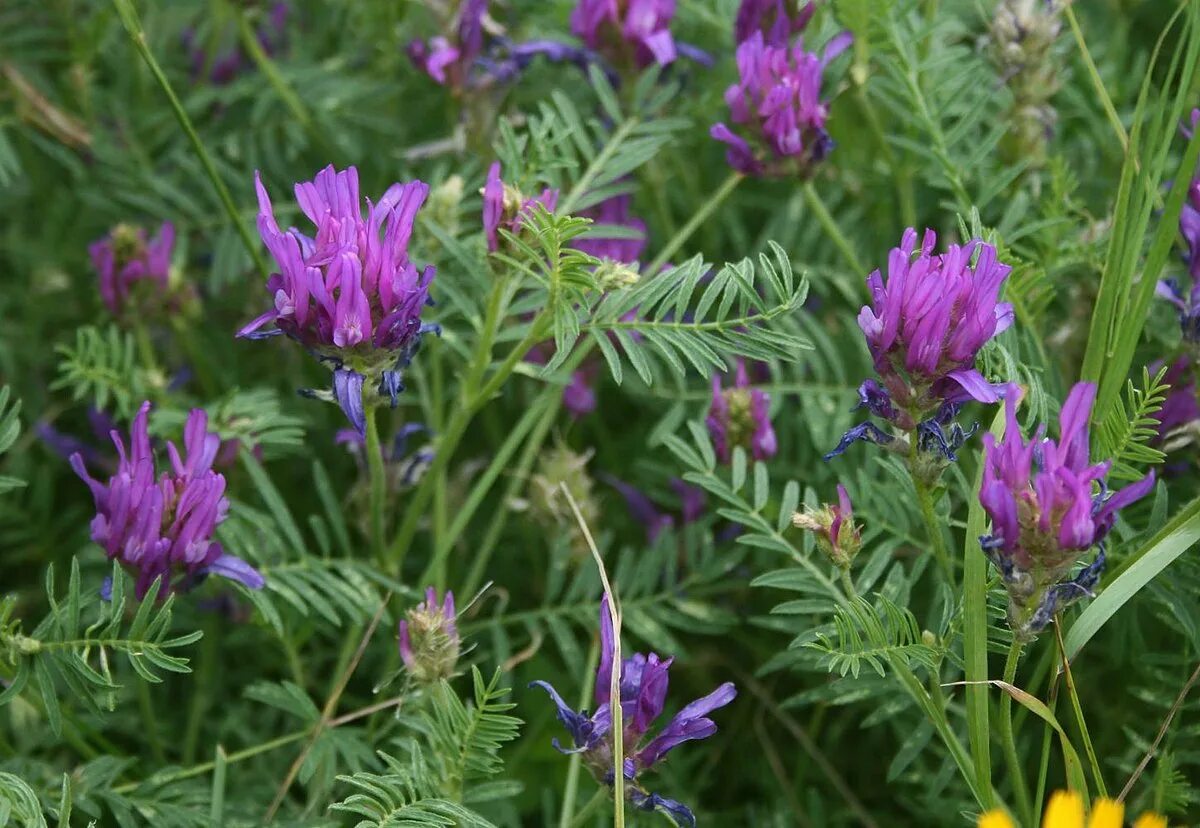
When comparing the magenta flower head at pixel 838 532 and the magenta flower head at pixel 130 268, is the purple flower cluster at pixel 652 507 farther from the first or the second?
the magenta flower head at pixel 130 268

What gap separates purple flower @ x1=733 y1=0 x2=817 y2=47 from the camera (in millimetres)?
1697

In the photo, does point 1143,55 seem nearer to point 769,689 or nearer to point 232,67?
point 769,689

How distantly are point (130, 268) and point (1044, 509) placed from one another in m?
1.29

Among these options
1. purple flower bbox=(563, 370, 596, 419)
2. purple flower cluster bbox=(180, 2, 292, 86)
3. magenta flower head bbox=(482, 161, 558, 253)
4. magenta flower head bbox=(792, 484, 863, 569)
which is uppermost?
magenta flower head bbox=(482, 161, 558, 253)

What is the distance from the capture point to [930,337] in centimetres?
117

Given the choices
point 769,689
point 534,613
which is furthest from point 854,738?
point 534,613

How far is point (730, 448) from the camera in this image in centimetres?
165

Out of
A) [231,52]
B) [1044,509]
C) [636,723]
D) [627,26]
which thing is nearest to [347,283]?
[636,723]

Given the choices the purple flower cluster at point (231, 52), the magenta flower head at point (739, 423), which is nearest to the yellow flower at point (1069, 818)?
the magenta flower head at point (739, 423)

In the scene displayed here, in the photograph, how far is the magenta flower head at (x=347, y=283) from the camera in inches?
47.7

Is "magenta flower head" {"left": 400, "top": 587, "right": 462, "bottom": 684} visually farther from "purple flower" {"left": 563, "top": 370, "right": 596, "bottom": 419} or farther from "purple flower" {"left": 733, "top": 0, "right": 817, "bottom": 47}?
"purple flower" {"left": 733, "top": 0, "right": 817, "bottom": 47}

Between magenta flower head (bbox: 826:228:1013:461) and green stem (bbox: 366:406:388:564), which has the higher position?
magenta flower head (bbox: 826:228:1013:461)

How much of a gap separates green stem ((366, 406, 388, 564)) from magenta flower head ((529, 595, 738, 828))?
0.98 feet

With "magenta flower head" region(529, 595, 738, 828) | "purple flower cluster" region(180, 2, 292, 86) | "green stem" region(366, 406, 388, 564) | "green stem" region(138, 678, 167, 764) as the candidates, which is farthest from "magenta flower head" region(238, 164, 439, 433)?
"purple flower cluster" region(180, 2, 292, 86)
